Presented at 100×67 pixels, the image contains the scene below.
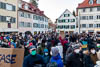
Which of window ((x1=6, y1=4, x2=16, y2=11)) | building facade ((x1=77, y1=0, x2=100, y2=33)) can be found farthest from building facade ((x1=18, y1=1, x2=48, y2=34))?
building facade ((x1=77, y1=0, x2=100, y2=33))

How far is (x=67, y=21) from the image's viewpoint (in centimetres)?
5759

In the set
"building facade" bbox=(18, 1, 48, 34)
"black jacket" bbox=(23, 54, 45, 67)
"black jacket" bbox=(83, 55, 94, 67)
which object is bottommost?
"black jacket" bbox=(83, 55, 94, 67)

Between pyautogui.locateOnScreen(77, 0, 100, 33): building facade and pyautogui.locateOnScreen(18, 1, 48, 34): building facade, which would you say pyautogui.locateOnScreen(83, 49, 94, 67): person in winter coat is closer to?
pyautogui.locateOnScreen(18, 1, 48, 34): building facade

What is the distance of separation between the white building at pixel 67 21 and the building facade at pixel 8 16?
78.8 ft

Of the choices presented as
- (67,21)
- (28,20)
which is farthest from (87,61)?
(67,21)

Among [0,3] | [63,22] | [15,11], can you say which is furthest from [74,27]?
[0,3]

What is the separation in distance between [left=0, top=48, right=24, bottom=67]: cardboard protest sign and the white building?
2041 inches

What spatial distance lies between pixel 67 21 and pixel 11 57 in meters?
52.9

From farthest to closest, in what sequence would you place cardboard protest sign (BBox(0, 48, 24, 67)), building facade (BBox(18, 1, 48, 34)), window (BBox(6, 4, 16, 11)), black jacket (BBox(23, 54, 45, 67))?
building facade (BBox(18, 1, 48, 34)) → window (BBox(6, 4, 16, 11)) → cardboard protest sign (BBox(0, 48, 24, 67)) → black jacket (BBox(23, 54, 45, 67))

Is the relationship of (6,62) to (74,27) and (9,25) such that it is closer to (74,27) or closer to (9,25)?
(9,25)

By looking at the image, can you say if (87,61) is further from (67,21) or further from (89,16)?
(67,21)

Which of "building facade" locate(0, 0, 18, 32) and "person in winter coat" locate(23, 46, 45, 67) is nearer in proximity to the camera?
"person in winter coat" locate(23, 46, 45, 67)

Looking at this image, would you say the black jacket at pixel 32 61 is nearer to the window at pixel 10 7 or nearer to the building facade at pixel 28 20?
the window at pixel 10 7

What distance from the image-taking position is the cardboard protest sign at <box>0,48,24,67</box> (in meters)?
5.47
